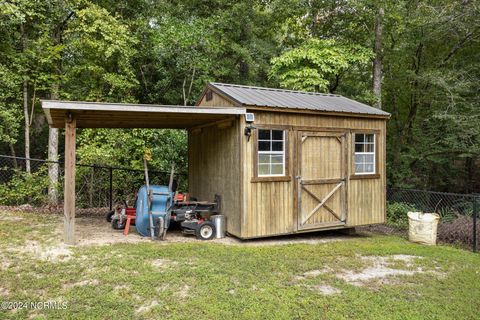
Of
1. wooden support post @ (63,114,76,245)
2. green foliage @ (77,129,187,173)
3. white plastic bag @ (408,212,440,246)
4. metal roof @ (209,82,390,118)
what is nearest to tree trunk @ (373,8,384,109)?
metal roof @ (209,82,390,118)

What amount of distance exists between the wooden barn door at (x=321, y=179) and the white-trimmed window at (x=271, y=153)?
339 millimetres

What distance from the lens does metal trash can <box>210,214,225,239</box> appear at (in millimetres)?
6258

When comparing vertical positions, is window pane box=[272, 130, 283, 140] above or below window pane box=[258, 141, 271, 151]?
above

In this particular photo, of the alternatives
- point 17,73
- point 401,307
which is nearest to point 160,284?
point 401,307

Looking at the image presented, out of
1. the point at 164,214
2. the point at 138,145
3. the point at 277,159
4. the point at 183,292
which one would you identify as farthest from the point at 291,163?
the point at 138,145

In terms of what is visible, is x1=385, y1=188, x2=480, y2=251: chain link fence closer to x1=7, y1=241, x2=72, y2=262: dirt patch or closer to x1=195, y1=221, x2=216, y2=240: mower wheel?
x1=195, y1=221, x2=216, y2=240: mower wheel

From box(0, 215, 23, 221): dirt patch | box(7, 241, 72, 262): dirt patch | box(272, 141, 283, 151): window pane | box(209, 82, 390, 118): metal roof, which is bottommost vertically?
box(7, 241, 72, 262): dirt patch

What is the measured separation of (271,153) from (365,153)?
7.51 ft

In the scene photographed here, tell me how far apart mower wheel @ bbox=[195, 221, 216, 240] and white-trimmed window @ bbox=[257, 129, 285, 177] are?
1.25 m

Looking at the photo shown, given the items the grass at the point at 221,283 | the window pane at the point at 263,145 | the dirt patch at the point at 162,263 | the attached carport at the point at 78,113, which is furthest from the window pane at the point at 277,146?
the dirt patch at the point at 162,263

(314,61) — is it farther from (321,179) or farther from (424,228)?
(424,228)

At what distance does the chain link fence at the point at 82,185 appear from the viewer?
9.27 meters

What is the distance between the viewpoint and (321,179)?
6609 mm

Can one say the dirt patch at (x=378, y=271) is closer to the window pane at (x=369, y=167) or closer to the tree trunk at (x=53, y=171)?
the window pane at (x=369, y=167)
